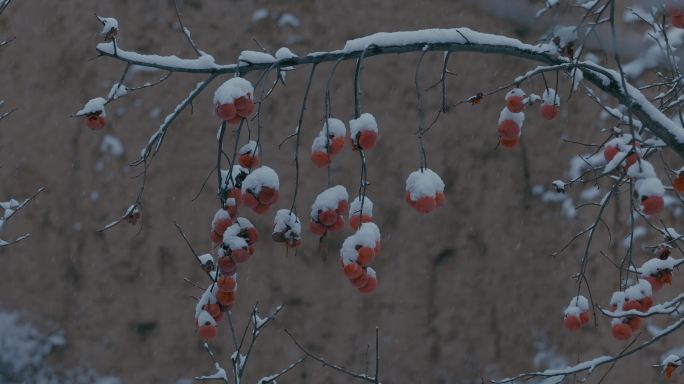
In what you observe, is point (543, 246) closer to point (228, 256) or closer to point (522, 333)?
point (522, 333)

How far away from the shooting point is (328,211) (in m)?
1.77

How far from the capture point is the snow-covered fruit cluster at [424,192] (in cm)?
183

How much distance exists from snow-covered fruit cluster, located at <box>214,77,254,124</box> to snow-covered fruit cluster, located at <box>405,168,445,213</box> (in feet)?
1.35

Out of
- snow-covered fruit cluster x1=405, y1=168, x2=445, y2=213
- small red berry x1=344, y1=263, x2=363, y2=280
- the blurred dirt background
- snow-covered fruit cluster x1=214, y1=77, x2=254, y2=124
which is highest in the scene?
the blurred dirt background

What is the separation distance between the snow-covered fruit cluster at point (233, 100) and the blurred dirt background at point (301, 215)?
3.89 meters

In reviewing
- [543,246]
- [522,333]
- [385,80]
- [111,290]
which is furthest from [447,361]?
[111,290]

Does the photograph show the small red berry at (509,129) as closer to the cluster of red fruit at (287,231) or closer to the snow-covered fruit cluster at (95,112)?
the cluster of red fruit at (287,231)

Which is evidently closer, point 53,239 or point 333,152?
point 333,152

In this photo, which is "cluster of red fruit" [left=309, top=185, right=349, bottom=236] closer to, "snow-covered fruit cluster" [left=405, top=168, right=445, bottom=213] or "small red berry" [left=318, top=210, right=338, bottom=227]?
"small red berry" [left=318, top=210, right=338, bottom=227]

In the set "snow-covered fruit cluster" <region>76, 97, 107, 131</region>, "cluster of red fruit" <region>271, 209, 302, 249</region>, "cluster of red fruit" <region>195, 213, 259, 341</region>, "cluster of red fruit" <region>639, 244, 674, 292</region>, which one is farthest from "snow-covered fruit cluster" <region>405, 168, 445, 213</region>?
"cluster of red fruit" <region>639, 244, 674, 292</region>

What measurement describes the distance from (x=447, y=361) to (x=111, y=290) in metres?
2.46

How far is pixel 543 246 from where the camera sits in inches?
228

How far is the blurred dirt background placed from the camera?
5688mm

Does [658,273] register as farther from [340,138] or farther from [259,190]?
[259,190]
